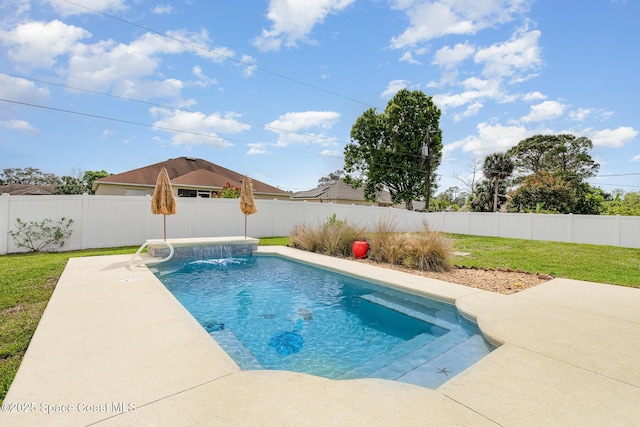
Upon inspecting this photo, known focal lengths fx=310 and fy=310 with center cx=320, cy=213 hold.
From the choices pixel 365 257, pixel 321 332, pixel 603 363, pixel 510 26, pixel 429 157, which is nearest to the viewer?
pixel 603 363

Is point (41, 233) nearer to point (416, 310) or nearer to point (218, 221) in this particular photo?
point (218, 221)

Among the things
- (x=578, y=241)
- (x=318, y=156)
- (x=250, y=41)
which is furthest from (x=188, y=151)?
(x=578, y=241)

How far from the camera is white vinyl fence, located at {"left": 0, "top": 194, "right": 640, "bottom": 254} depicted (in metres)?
9.20

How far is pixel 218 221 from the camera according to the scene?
486 inches

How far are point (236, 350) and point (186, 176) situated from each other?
18.9 metres

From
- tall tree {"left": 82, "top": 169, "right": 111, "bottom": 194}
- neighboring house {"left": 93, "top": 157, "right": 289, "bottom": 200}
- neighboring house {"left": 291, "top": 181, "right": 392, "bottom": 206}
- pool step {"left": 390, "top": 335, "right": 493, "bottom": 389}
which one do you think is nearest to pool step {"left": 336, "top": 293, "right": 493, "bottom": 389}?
pool step {"left": 390, "top": 335, "right": 493, "bottom": 389}

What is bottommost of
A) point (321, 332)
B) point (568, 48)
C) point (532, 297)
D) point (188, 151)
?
point (321, 332)

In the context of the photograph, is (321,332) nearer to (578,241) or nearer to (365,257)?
(365,257)

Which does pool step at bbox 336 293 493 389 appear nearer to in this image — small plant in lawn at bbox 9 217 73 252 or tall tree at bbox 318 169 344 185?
small plant in lawn at bbox 9 217 73 252

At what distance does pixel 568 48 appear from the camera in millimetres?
11141

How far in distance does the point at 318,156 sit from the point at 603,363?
21782 millimetres

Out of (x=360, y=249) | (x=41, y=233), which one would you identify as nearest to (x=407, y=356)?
(x=360, y=249)

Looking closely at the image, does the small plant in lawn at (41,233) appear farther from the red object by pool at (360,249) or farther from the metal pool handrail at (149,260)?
the red object by pool at (360,249)

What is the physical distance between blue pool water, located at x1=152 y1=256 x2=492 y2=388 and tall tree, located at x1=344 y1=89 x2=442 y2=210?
18.8 meters
